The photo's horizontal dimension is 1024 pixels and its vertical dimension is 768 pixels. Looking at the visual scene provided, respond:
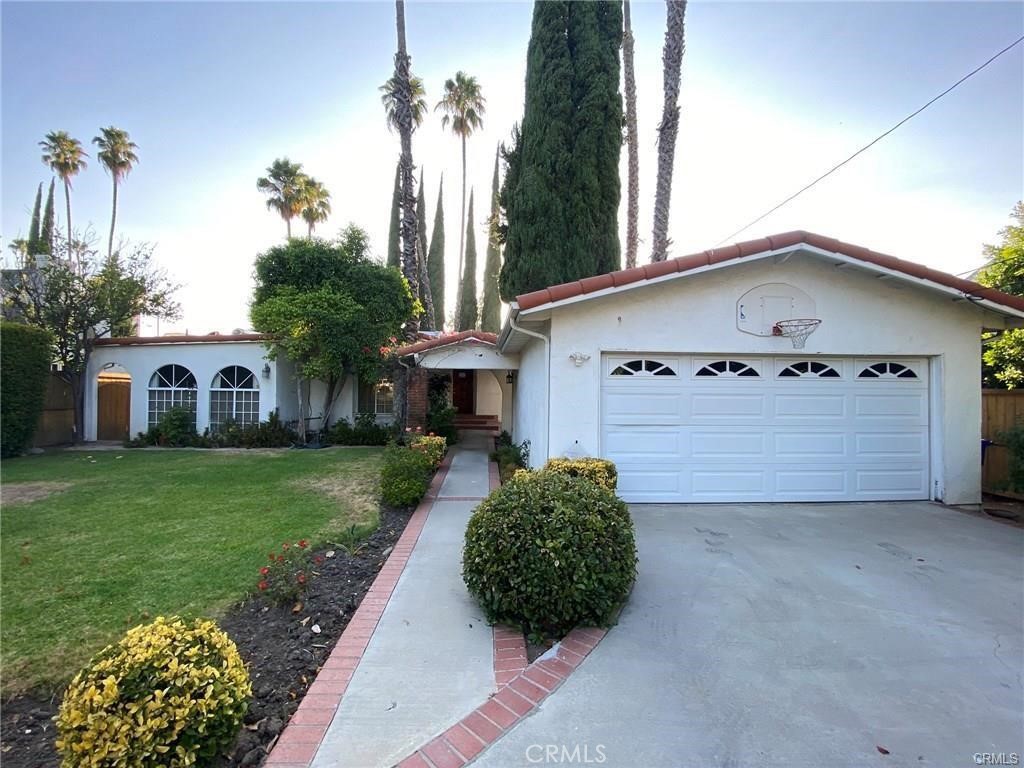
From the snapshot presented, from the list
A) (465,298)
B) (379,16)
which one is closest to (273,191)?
(465,298)

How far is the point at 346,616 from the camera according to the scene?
3.85m

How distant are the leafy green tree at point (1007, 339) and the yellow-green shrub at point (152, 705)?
40.4ft

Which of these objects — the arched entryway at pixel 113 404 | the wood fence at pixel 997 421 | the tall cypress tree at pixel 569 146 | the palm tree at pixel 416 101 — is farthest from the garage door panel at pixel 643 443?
the palm tree at pixel 416 101

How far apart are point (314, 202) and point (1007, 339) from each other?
32456 millimetres

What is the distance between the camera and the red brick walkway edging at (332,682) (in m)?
2.31

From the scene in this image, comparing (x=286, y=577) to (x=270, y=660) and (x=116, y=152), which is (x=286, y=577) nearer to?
(x=270, y=660)

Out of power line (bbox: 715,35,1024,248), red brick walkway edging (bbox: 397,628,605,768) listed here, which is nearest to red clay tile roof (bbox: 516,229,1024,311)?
power line (bbox: 715,35,1024,248)

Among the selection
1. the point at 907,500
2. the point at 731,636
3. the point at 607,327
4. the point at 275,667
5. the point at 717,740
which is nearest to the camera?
the point at 717,740

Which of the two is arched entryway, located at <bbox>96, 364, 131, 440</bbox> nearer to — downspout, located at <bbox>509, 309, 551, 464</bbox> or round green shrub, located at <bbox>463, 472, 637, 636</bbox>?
downspout, located at <bbox>509, 309, 551, 464</bbox>

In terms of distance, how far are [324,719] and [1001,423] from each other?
37.8 feet

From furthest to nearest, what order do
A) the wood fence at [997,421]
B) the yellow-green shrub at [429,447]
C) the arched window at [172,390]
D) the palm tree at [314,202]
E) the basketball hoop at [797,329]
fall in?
the palm tree at [314,202]
the arched window at [172,390]
the yellow-green shrub at [429,447]
the wood fence at [997,421]
the basketball hoop at [797,329]

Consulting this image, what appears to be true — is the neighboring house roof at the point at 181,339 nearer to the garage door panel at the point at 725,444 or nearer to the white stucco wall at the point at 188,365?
the white stucco wall at the point at 188,365

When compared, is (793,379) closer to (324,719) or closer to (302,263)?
(324,719)

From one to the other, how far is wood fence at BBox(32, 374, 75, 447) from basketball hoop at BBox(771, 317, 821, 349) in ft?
62.1
